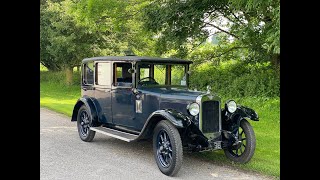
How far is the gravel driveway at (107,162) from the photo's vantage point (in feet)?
15.9

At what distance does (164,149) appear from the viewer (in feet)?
16.5

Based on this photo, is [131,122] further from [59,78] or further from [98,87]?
[59,78]

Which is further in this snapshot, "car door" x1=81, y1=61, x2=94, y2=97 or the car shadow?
"car door" x1=81, y1=61, x2=94, y2=97

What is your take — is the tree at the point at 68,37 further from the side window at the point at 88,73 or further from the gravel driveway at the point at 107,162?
the gravel driveway at the point at 107,162

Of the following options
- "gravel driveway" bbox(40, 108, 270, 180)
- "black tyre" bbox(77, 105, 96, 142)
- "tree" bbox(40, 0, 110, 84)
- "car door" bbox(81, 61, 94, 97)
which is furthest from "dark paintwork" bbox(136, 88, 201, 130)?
"tree" bbox(40, 0, 110, 84)

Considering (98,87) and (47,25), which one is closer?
(98,87)

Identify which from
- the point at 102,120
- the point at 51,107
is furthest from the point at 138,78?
the point at 51,107

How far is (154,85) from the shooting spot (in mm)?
6191

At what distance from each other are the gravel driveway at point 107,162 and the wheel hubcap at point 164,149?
Result: 182 millimetres

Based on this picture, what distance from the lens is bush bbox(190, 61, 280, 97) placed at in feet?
38.3

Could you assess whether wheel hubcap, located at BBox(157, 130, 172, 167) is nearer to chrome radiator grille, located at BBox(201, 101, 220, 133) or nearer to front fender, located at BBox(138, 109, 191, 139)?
front fender, located at BBox(138, 109, 191, 139)

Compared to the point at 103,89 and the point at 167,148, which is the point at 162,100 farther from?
the point at 103,89
